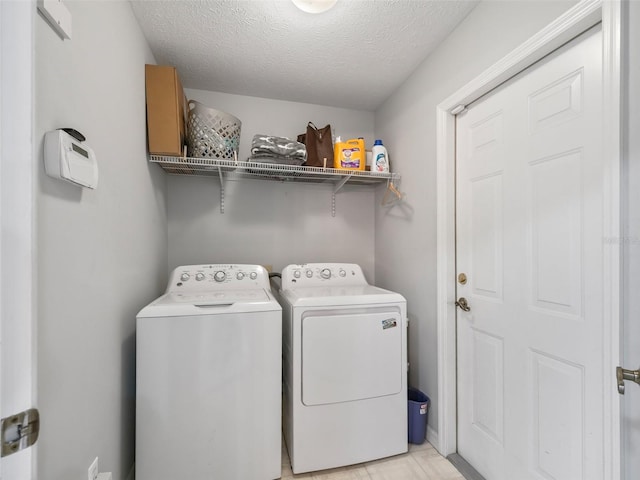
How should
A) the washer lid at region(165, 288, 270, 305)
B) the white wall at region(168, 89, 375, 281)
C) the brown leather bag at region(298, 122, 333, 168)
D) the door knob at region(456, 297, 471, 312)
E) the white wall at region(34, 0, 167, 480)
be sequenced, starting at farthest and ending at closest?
the white wall at region(168, 89, 375, 281) → the brown leather bag at region(298, 122, 333, 168) → the door knob at region(456, 297, 471, 312) → the washer lid at region(165, 288, 270, 305) → the white wall at region(34, 0, 167, 480)

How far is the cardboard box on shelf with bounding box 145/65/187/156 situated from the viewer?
1.64m

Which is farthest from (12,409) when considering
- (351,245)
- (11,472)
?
(351,245)

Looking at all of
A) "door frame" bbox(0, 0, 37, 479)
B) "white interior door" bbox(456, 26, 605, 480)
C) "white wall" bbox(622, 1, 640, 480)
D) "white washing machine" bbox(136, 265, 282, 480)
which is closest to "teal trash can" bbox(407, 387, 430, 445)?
"white interior door" bbox(456, 26, 605, 480)

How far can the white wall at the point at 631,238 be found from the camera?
0.87 metres

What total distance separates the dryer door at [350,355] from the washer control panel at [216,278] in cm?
55

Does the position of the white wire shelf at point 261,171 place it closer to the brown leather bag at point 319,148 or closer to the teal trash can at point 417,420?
the brown leather bag at point 319,148

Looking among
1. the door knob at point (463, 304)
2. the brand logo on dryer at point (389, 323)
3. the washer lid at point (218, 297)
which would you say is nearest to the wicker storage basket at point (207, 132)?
the washer lid at point (218, 297)

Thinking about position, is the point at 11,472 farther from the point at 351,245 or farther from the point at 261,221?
the point at 351,245

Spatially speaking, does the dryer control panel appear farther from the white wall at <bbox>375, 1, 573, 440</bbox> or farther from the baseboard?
the baseboard

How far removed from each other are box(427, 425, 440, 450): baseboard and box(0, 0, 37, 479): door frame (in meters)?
1.92

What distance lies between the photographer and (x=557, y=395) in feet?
3.81

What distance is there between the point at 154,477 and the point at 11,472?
3.68 feet

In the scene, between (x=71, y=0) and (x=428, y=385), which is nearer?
(x=71, y=0)

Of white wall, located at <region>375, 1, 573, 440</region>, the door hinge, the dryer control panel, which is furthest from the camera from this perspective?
the dryer control panel
